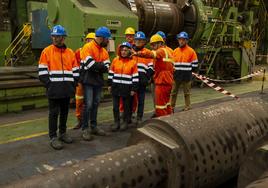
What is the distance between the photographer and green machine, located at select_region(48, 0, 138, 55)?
7379 mm

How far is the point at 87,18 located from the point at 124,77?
2483 mm

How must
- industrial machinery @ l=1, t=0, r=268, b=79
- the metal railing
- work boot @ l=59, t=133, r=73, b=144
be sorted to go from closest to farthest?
work boot @ l=59, t=133, r=73, b=144
industrial machinery @ l=1, t=0, r=268, b=79
the metal railing

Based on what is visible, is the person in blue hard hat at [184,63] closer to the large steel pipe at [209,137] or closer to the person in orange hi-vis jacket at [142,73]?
the person in orange hi-vis jacket at [142,73]

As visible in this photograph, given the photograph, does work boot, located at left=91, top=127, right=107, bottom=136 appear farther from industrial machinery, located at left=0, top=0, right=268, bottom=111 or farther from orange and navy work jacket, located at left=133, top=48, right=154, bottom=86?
industrial machinery, located at left=0, top=0, right=268, bottom=111

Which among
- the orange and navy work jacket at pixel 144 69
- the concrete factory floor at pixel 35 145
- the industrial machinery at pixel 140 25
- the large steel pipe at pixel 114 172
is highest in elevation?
the industrial machinery at pixel 140 25

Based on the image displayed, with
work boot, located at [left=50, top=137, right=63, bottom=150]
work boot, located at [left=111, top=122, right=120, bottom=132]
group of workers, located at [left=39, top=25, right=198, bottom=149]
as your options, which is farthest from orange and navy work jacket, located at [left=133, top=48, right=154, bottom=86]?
work boot, located at [left=50, top=137, right=63, bottom=150]

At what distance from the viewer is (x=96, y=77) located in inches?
205

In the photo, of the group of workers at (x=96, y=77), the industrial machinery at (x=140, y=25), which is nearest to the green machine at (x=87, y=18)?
the industrial machinery at (x=140, y=25)

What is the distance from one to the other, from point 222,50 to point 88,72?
802 cm

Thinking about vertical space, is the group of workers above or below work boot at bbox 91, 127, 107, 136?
above

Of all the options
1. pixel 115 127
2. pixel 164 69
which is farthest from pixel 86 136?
pixel 164 69

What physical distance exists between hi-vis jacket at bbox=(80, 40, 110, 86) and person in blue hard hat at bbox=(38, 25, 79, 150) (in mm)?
333

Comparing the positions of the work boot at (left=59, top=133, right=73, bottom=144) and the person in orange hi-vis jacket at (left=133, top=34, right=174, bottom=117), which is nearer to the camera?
the work boot at (left=59, top=133, right=73, bottom=144)

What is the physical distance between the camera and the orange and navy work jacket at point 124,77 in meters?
5.54
